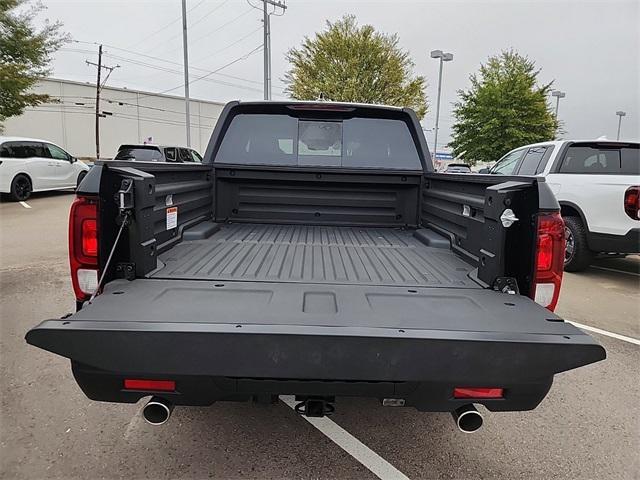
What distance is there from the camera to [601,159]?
6809 millimetres

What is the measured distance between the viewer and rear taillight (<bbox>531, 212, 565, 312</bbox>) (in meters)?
2.13

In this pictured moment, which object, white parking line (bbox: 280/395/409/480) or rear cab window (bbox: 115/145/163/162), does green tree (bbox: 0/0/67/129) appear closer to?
rear cab window (bbox: 115/145/163/162)

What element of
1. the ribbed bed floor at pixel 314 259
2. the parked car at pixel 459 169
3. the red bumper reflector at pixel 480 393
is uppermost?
the parked car at pixel 459 169

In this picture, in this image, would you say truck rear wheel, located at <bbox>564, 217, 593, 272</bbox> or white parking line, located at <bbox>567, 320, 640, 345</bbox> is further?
truck rear wheel, located at <bbox>564, 217, 593, 272</bbox>

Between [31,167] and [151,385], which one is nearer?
[151,385]

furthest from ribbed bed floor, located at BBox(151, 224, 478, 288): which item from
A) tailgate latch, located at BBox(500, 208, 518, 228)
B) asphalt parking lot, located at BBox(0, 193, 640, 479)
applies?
asphalt parking lot, located at BBox(0, 193, 640, 479)

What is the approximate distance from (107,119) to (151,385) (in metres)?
55.5

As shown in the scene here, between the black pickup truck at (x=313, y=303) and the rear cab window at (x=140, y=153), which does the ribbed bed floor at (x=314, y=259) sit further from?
the rear cab window at (x=140, y=153)

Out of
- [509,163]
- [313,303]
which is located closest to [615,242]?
[509,163]

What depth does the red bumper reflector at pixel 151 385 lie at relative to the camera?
1.83m

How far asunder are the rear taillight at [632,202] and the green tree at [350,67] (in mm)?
21277

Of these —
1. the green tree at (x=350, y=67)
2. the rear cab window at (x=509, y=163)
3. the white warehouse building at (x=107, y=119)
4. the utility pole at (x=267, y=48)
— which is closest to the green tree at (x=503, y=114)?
the green tree at (x=350, y=67)

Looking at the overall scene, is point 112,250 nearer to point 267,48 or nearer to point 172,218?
point 172,218

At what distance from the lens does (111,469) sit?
2.35 meters
